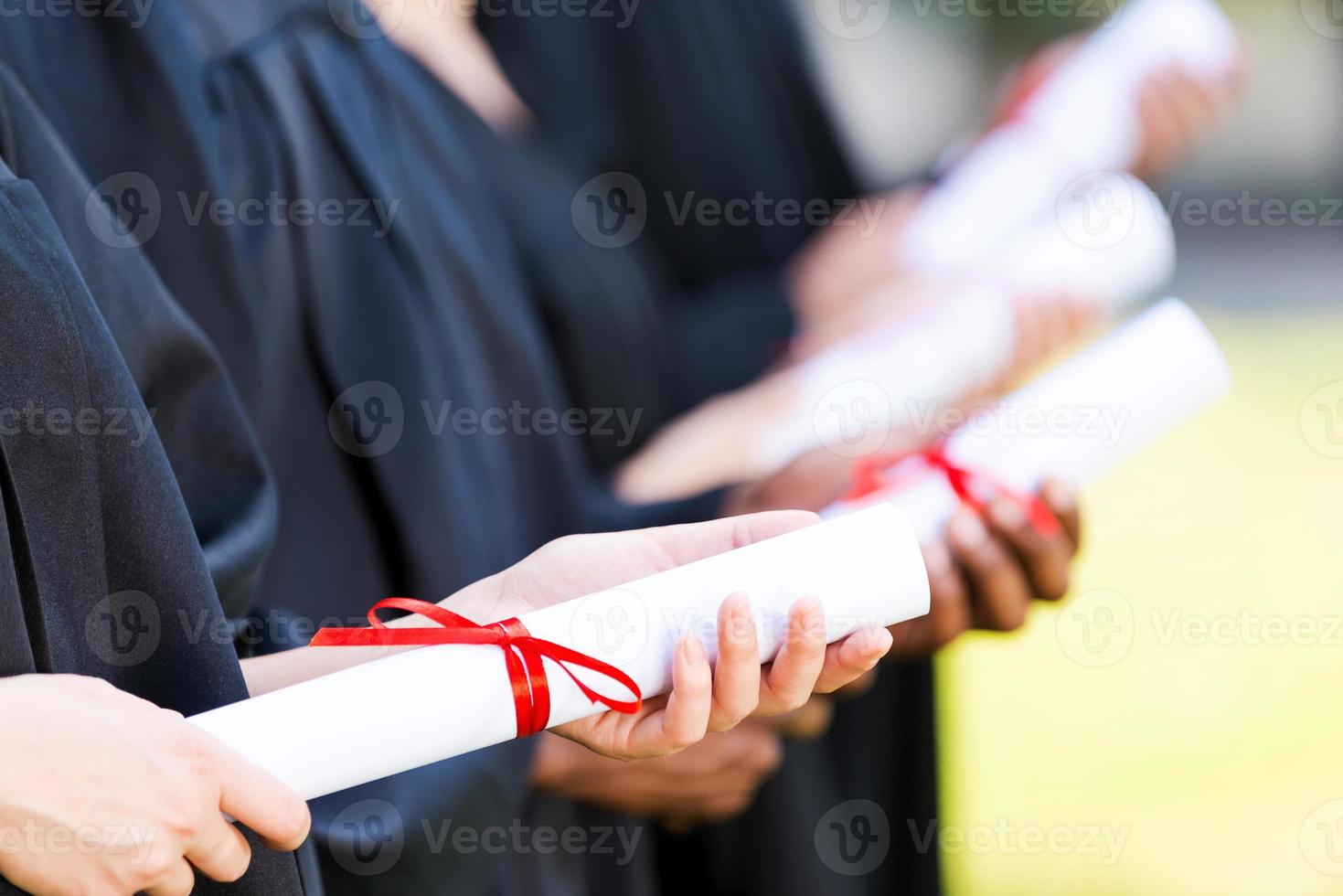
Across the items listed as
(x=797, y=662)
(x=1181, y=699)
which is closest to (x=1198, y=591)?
(x=1181, y=699)

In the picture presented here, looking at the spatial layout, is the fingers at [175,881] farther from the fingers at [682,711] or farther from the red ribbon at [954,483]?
the red ribbon at [954,483]

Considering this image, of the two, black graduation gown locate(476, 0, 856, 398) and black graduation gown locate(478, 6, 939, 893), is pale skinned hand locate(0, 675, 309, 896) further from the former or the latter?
black graduation gown locate(476, 0, 856, 398)

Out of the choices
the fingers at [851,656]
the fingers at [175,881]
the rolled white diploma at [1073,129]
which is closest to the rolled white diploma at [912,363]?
the rolled white diploma at [1073,129]

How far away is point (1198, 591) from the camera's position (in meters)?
4.04

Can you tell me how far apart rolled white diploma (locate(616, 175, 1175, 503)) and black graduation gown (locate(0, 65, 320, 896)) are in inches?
30.4

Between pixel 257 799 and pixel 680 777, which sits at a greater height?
pixel 257 799

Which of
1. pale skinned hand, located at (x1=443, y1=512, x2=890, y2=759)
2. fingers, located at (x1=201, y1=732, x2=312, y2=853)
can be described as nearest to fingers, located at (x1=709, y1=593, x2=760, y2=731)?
pale skinned hand, located at (x1=443, y1=512, x2=890, y2=759)

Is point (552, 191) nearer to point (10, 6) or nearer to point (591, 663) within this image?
point (10, 6)

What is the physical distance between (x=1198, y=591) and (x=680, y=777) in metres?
3.21

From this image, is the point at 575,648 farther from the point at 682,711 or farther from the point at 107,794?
the point at 107,794

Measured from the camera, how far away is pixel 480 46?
5.84 feet

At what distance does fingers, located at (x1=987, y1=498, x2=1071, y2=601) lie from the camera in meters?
1.23

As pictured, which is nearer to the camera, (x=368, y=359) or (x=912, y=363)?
(x=368, y=359)

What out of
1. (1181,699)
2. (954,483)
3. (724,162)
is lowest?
(1181,699)
